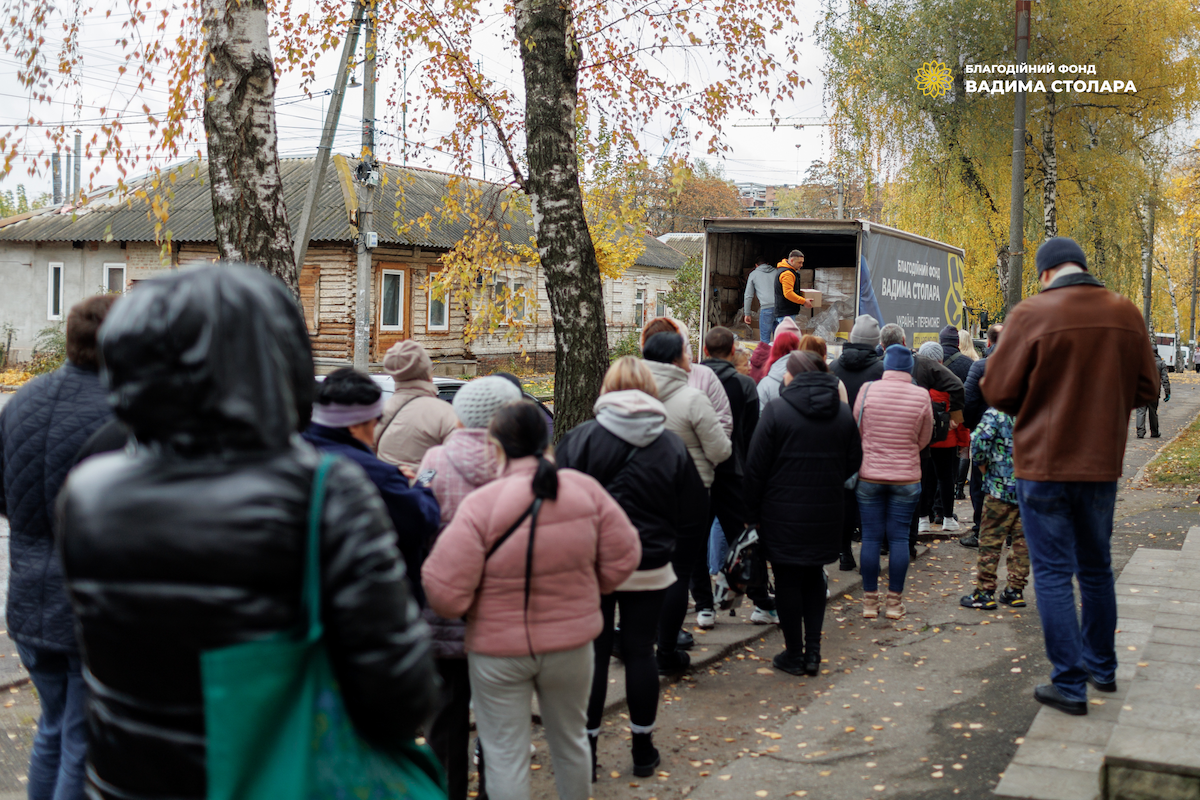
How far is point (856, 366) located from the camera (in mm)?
8539

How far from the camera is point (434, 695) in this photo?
6.34 feet

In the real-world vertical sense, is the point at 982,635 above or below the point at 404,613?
below

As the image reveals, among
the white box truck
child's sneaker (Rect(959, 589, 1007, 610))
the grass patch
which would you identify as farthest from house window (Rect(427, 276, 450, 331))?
child's sneaker (Rect(959, 589, 1007, 610))

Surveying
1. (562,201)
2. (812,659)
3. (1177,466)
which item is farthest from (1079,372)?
(1177,466)

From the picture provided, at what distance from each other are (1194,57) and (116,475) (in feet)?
91.0

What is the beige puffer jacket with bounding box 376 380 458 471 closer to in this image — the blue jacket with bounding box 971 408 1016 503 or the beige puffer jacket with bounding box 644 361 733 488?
the beige puffer jacket with bounding box 644 361 733 488

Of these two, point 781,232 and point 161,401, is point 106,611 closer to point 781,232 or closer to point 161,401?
point 161,401

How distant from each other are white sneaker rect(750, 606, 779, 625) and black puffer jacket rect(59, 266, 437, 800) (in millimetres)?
6019

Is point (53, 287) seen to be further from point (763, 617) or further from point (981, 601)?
point (981, 601)

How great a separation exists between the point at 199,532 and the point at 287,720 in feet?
1.25

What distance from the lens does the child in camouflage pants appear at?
303 inches

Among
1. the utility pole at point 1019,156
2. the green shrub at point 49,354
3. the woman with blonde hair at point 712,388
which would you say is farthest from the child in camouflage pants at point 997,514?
the green shrub at point 49,354

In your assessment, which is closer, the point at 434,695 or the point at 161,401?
the point at 161,401

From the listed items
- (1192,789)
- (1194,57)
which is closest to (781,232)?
(1192,789)
